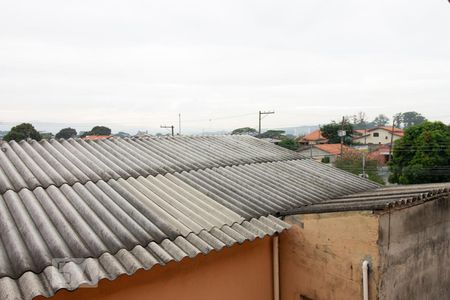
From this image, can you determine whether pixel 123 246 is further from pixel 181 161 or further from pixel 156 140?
pixel 156 140

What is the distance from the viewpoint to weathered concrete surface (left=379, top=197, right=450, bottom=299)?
464 cm

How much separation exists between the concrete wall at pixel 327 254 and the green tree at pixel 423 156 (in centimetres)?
2587

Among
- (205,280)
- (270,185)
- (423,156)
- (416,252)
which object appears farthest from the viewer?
(423,156)

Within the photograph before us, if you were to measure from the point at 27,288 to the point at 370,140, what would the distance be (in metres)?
74.9

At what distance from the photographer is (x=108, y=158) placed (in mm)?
6539

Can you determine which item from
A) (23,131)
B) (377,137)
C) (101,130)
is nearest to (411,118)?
(377,137)

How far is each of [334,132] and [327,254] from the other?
5481 cm

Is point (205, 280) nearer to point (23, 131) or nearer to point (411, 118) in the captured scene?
point (23, 131)

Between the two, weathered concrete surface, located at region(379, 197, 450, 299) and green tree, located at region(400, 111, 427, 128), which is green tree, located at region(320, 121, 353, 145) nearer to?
weathered concrete surface, located at region(379, 197, 450, 299)

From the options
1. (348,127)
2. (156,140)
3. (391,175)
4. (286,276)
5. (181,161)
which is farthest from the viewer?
(348,127)

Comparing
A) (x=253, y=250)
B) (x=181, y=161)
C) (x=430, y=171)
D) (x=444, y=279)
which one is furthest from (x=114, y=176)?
(x=430, y=171)

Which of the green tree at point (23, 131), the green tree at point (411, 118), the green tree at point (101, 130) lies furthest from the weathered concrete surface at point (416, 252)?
the green tree at point (411, 118)

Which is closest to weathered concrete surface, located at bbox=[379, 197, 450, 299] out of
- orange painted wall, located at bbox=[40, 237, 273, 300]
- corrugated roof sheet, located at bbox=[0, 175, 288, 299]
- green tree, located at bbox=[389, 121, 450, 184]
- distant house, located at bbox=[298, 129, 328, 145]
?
corrugated roof sheet, located at bbox=[0, 175, 288, 299]

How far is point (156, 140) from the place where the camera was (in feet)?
28.6
